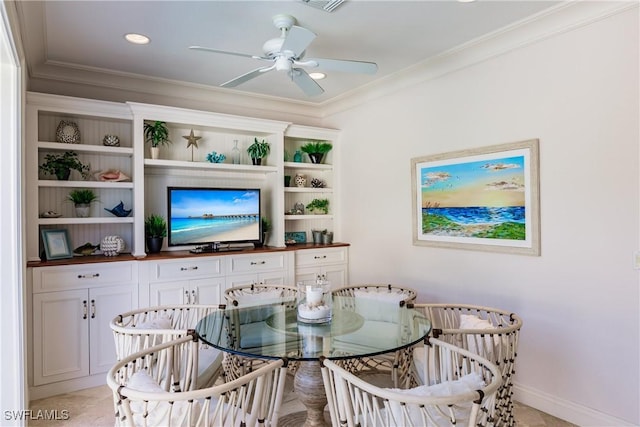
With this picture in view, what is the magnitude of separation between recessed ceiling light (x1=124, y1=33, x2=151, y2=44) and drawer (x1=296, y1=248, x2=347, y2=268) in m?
2.44

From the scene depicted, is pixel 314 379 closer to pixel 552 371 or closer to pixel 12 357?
pixel 552 371

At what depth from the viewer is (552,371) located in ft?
9.20

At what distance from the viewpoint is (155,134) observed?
3824 millimetres

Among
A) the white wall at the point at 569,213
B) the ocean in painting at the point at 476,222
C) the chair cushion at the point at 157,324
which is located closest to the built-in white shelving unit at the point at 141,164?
the chair cushion at the point at 157,324

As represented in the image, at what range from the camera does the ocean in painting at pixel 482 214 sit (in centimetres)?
298

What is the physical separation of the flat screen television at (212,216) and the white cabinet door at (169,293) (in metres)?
0.46

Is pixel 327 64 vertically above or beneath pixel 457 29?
beneath

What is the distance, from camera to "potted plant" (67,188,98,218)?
358 cm

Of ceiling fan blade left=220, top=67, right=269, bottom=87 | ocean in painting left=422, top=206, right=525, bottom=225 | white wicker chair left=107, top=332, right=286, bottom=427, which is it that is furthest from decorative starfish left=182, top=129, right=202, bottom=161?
white wicker chair left=107, top=332, right=286, bottom=427

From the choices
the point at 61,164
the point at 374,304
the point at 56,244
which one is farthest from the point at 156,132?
the point at 374,304

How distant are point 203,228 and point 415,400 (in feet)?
10.2

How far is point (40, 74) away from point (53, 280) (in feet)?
6.07

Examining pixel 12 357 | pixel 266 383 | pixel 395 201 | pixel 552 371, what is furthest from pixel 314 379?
pixel 395 201

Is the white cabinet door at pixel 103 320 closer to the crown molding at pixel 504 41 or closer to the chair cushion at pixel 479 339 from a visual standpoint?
the chair cushion at pixel 479 339
